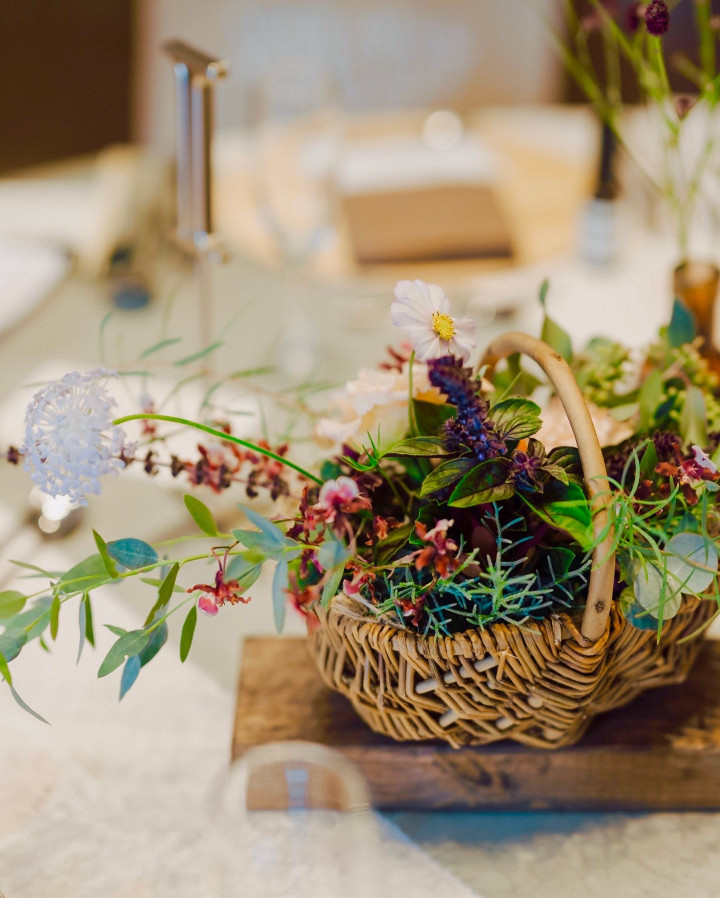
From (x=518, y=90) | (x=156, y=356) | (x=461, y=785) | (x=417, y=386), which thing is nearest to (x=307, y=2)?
(x=518, y=90)

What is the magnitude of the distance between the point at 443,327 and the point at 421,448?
0.07m

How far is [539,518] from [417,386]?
11 centimetres

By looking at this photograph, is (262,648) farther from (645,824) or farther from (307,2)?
(307,2)

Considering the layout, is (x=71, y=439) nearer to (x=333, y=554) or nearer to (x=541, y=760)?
(x=333, y=554)

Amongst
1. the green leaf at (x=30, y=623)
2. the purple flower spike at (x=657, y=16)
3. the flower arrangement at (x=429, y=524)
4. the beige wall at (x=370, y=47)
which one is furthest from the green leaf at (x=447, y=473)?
the beige wall at (x=370, y=47)

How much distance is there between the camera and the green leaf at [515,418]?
1.55 feet

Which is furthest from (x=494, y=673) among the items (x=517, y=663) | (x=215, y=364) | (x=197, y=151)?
(x=215, y=364)

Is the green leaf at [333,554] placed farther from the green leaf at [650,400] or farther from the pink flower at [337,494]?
the green leaf at [650,400]

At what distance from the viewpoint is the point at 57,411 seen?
43cm

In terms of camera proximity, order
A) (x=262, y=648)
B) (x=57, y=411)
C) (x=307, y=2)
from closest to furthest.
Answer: (x=57, y=411), (x=262, y=648), (x=307, y=2)

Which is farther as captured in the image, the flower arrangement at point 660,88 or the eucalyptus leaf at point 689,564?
the flower arrangement at point 660,88

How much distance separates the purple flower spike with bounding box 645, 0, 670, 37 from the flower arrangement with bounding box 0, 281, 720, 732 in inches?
9.8

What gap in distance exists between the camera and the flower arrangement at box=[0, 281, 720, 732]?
1.45 ft

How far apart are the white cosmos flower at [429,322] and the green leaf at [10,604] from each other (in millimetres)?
243
